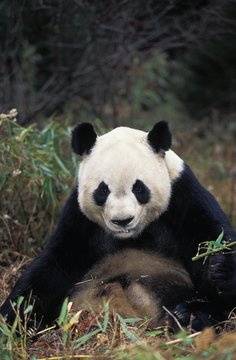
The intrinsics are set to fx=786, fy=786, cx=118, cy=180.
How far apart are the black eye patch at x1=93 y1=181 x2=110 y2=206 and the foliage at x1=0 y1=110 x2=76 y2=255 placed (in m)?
1.36

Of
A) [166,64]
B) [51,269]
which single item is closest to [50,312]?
[51,269]

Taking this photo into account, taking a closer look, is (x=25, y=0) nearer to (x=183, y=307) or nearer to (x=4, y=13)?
(x=4, y=13)

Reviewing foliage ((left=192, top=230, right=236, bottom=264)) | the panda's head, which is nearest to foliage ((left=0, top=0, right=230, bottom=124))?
the panda's head

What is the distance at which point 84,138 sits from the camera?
427 centimetres

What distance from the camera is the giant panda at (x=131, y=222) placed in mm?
3998

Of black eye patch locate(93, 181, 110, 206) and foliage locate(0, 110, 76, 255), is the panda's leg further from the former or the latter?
foliage locate(0, 110, 76, 255)

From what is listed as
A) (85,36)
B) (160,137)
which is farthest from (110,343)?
(85,36)

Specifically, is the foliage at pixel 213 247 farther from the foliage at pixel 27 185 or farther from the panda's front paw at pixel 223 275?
the foliage at pixel 27 185

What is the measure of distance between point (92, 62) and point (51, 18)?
36.9 inches

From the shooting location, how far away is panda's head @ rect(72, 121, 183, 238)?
395 centimetres

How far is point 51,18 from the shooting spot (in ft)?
24.2

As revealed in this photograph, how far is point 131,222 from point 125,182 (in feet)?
0.67

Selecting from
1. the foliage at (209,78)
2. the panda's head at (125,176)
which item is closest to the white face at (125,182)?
the panda's head at (125,176)

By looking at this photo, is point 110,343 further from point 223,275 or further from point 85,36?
point 85,36
